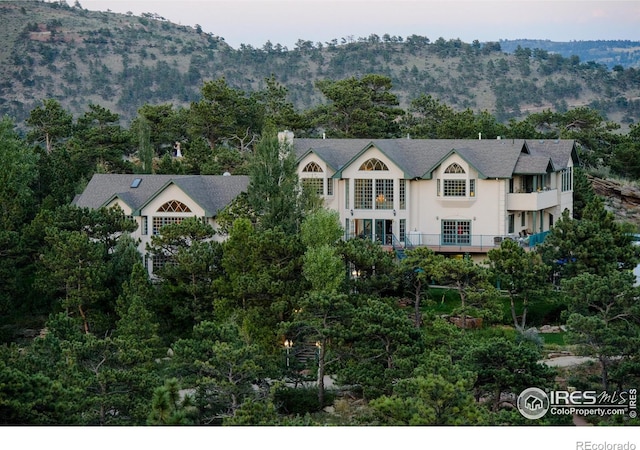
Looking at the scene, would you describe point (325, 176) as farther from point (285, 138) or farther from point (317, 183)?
point (285, 138)

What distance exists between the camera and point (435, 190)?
45.7 m

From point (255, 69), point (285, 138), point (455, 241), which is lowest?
point (455, 241)

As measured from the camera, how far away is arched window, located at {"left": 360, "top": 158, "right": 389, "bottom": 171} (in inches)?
1806

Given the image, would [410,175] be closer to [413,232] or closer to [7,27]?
[413,232]

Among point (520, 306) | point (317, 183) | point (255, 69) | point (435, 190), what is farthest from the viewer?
point (255, 69)

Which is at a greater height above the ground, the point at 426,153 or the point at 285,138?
the point at 285,138

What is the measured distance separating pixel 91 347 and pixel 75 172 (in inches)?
861

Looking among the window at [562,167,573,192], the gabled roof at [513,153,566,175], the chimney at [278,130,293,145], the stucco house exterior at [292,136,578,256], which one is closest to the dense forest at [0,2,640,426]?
the chimney at [278,130,293,145]

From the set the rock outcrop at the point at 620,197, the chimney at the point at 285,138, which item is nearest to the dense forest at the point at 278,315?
the chimney at the point at 285,138

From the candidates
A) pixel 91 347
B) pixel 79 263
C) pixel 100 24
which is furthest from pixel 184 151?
pixel 100 24

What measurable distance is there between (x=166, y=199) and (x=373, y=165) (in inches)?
287

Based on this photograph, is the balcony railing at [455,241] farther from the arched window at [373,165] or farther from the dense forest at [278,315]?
the dense forest at [278,315]
